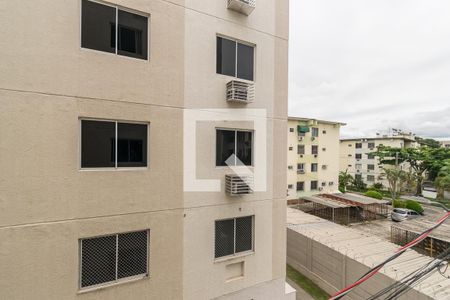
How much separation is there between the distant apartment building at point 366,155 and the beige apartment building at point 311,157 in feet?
56.2

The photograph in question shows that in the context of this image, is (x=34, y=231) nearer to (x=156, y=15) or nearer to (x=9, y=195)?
(x=9, y=195)

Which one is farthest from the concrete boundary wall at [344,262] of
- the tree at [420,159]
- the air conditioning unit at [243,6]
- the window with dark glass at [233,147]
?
the tree at [420,159]

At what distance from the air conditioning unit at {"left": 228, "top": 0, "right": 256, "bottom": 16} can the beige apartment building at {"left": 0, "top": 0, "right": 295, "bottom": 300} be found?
3 centimetres

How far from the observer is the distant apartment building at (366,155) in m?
44.7

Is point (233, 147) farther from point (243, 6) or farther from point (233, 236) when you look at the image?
point (243, 6)

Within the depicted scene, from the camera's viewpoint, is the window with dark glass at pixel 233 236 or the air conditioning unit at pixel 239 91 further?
the window with dark glass at pixel 233 236

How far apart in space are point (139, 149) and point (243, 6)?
194 inches

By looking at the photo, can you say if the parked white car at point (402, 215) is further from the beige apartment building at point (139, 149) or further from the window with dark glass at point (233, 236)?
→ the window with dark glass at point (233, 236)

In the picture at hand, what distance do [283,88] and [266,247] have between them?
199 inches

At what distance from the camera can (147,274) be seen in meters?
5.55

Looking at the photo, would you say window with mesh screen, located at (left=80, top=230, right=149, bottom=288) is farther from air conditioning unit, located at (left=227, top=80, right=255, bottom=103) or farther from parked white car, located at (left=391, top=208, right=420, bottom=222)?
parked white car, located at (left=391, top=208, right=420, bottom=222)

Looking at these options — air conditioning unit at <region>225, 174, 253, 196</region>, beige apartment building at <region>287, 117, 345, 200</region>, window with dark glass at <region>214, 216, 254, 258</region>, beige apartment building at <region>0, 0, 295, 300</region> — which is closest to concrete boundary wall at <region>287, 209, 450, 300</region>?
beige apartment building at <region>0, 0, 295, 300</region>

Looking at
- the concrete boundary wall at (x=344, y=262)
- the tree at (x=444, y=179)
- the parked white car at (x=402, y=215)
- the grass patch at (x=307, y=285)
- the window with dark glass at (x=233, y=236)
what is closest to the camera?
the window with dark glass at (x=233, y=236)

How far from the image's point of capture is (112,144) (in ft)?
17.0
